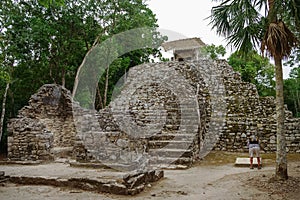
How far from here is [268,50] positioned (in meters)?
6.23

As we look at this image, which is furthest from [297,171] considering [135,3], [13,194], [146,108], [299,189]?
[135,3]

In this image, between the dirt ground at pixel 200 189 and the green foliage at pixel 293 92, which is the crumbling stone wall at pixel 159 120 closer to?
the dirt ground at pixel 200 189

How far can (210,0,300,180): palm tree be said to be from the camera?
605 cm

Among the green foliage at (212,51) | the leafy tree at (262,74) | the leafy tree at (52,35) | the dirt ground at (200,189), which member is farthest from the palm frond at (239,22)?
the green foliage at (212,51)

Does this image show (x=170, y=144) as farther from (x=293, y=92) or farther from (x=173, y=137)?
(x=293, y=92)

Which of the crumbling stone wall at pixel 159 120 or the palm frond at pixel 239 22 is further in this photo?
the crumbling stone wall at pixel 159 120

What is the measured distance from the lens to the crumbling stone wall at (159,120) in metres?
9.15

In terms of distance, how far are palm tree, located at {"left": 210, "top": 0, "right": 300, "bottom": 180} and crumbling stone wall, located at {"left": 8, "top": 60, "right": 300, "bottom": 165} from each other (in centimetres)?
345

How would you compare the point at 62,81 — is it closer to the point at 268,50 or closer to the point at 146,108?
the point at 146,108

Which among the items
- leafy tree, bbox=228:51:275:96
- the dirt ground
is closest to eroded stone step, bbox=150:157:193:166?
the dirt ground

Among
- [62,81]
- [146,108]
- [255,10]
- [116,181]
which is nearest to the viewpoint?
[116,181]

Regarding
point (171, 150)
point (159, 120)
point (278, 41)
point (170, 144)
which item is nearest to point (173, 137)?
point (170, 144)

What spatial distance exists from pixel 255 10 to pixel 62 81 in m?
13.7

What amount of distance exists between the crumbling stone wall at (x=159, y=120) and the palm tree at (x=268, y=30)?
3.45 meters
